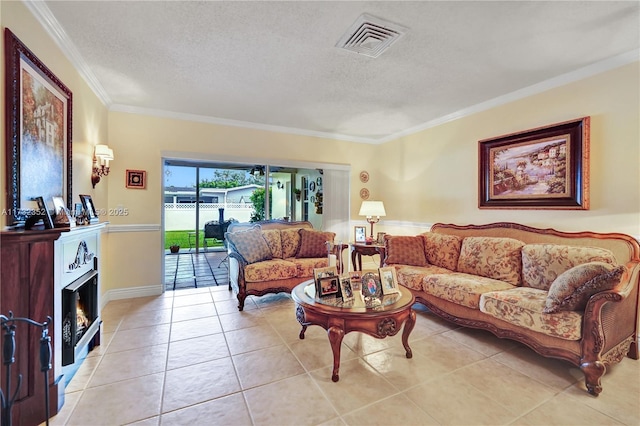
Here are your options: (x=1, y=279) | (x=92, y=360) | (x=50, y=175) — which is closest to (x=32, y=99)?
(x=50, y=175)

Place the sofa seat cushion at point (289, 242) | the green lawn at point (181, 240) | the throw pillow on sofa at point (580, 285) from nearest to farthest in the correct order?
1. the throw pillow on sofa at point (580, 285)
2. the sofa seat cushion at point (289, 242)
3. the green lawn at point (181, 240)

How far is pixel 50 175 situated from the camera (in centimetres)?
217

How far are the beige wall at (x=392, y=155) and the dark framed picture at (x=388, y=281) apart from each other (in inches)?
75.5

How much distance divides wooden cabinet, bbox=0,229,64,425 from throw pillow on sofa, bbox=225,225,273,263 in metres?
1.99

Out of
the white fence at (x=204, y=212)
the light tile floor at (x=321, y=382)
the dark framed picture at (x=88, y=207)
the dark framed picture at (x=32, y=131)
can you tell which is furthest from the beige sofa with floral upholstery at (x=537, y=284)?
the dark framed picture at (x=32, y=131)

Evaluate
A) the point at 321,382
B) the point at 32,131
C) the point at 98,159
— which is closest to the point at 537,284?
the point at 321,382

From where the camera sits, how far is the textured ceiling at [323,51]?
1.99 metres

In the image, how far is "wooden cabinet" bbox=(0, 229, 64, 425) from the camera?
1.52m

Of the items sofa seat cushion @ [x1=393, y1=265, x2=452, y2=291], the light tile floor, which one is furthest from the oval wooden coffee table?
sofa seat cushion @ [x1=393, y1=265, x2=452, y2=291]

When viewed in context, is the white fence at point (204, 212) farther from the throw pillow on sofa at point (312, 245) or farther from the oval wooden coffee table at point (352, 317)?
the oval wooden coffee table at point (352, 317)

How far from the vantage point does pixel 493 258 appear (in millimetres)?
3086

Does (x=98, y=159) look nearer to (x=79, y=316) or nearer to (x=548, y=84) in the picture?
(x=79, y=316)

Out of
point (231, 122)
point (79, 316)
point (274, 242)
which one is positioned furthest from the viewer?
point (231, 122)

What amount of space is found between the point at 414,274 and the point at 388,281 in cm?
92
